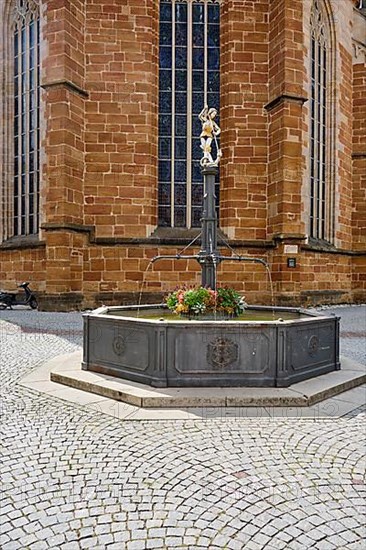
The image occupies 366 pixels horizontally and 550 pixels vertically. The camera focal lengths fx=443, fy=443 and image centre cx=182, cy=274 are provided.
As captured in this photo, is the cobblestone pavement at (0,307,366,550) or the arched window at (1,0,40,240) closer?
the cobblestone pavement at (0,307,366,550)

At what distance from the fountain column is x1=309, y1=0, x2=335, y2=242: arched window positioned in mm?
10130

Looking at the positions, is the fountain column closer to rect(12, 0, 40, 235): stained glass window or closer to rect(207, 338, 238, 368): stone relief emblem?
rect(207, 338, 238, 368): stone relief emblem

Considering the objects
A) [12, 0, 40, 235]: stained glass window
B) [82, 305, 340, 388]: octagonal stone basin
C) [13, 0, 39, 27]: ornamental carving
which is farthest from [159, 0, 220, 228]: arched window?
[82, 305, 340, 388]: octagonal stone basin

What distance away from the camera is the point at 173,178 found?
14383 mm

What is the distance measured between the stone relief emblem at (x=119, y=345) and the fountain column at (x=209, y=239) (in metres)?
1.61

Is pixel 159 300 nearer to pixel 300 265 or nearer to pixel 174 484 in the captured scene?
pixel 300 265

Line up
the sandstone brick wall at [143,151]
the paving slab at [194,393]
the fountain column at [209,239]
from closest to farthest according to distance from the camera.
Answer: the paving slab at [194,393]
the fountain column at [209,239]
the sandstone brick wall at [143,151]

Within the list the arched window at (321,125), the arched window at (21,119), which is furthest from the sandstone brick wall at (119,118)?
the arched window at (321,125)

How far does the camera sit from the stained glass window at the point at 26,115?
14953 mm

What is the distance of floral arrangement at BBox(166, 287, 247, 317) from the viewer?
5.53m

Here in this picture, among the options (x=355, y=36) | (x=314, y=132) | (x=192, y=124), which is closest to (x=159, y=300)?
(x=192, y=124)

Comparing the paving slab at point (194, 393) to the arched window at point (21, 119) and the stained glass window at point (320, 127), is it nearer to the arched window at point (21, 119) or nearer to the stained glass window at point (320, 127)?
the arched window at point (21, 119)

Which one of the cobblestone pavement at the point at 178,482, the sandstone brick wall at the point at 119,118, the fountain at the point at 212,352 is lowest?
the cobblestone pavement at the point at 178,482

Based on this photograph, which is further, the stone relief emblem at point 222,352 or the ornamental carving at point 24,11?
the ornamental carving at point 24,11
